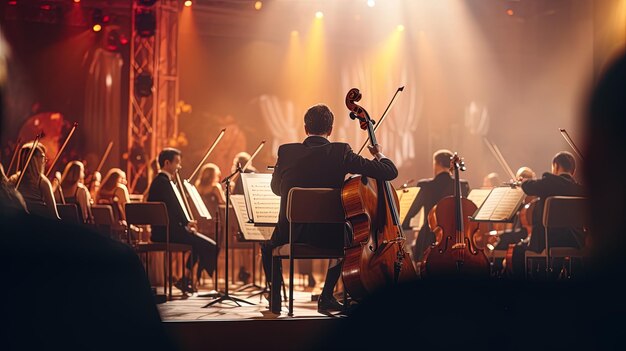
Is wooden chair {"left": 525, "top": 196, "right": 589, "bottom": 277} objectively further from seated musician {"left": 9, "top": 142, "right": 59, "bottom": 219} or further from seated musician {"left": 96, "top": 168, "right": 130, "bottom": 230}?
seated musician {"left": 96, "top": 168, "right": 130, "bottom": 230}

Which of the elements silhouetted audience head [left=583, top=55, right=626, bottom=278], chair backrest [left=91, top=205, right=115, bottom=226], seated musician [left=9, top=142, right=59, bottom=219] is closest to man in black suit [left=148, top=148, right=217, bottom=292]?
chair backrest [left=91, top=205, right=115, bottom=226]

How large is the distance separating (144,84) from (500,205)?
559cm

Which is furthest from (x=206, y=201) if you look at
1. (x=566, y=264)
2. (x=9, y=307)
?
(x=9, y=307)

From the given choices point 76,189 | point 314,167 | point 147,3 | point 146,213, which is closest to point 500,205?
point 314,167

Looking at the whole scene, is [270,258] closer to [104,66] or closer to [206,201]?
[206,201]

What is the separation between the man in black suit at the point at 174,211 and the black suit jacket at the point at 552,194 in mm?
2488

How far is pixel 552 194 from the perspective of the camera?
5.70 meters

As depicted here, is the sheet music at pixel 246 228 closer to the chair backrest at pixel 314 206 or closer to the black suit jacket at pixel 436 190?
the chair backrest at pixel 314 206

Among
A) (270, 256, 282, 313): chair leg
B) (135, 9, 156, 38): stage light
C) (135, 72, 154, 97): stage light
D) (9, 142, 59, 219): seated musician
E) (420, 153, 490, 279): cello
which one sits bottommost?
(270, 256, 282, 313): chair leg

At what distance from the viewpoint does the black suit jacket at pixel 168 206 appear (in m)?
5.74

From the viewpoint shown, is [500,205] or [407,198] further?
[407,198]

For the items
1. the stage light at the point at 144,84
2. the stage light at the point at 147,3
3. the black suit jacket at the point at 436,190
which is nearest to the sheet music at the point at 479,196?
the black suit jacket at the point at 436,190

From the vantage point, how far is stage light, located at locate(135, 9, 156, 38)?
955 centimetres

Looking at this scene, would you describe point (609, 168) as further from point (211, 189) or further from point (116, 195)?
point (116, 195)
